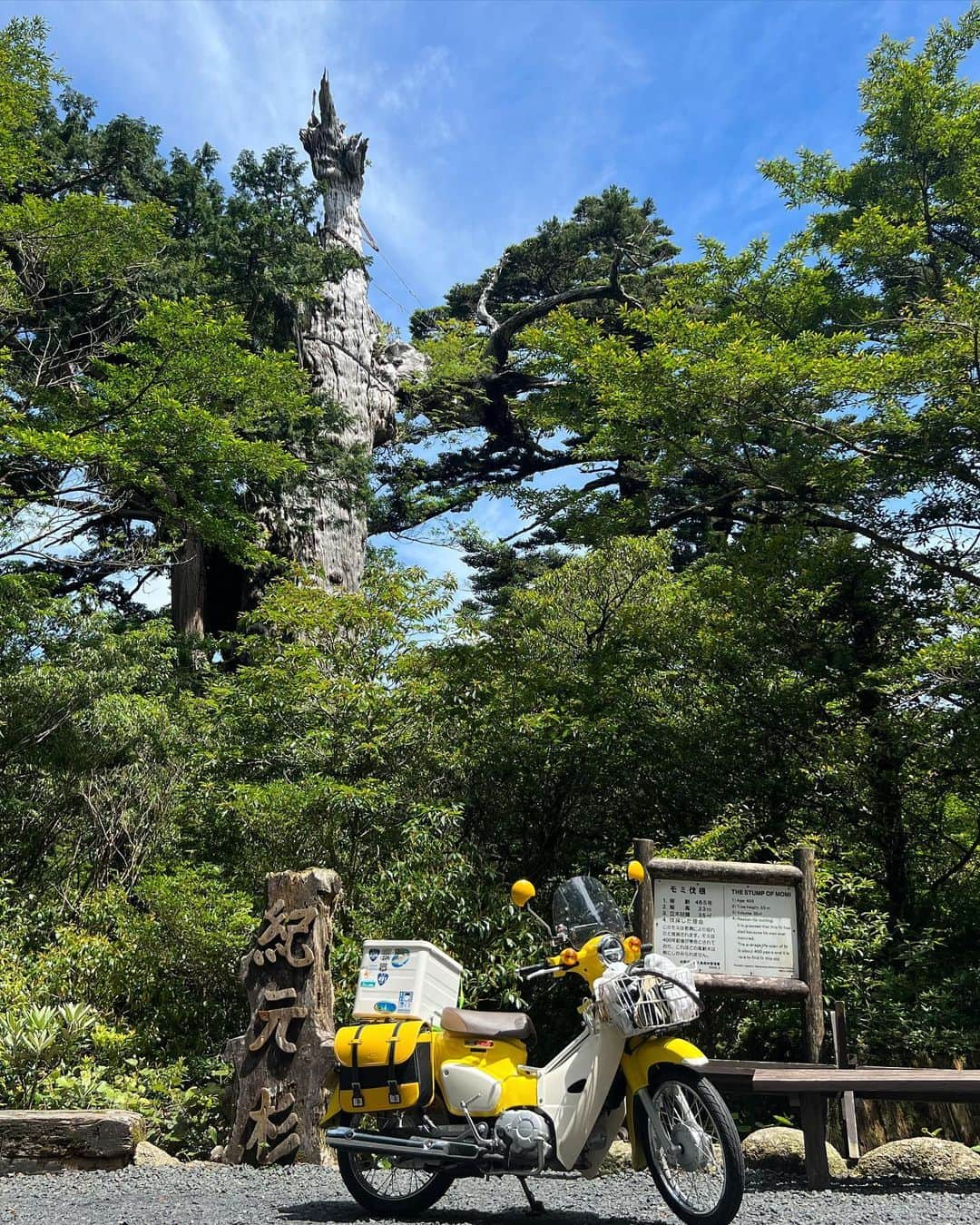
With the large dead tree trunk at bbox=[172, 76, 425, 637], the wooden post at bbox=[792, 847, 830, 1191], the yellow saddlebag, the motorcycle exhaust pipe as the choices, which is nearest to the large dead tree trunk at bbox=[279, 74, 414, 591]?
the large dead tree trunk at bbox=[172, 76, 425, 637]

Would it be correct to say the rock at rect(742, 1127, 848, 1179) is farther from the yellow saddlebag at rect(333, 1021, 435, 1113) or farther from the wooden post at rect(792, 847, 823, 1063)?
the yellow saddlebag at rect(333, 1021, 435, 1113)

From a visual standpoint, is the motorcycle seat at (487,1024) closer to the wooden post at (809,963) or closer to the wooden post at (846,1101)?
the wooden post at (809,963)

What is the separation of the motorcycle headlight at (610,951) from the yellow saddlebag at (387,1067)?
0.78 meters

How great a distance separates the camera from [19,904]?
873 centimetres

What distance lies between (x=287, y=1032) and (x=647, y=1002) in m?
2.68

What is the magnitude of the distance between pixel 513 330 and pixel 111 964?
1488 cm

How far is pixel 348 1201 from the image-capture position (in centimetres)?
415

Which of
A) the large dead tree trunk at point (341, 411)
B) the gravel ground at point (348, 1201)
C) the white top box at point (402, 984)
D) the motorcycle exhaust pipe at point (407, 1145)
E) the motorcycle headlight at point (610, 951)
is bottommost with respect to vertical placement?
the gravel ground at point (348, 1201)

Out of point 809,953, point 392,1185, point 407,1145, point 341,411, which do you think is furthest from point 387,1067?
point 341,411

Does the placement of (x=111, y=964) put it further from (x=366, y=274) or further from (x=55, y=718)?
(x=366, y=274)

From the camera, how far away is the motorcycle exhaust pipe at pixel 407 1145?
12.0 ft

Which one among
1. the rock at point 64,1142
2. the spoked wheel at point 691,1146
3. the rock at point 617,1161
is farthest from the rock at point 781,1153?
the rock at point 64,1142

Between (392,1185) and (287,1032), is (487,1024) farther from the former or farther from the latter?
(287,1032)

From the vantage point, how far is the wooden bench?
168 inches
